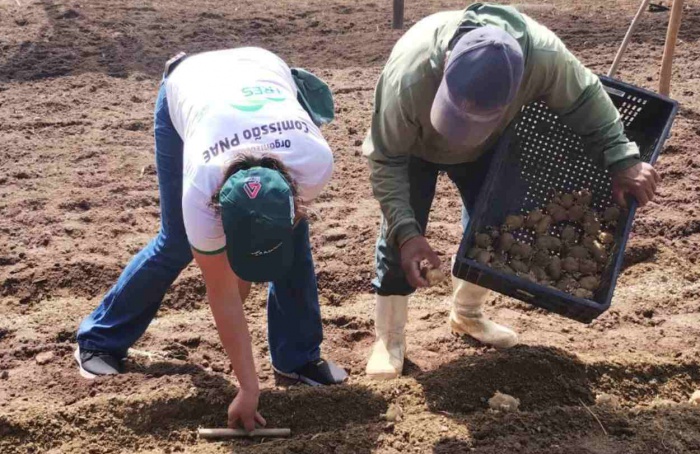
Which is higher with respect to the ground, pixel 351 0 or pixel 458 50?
pixel 458 50

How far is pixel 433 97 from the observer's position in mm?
2477

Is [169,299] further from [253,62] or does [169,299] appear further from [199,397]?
[253,62]

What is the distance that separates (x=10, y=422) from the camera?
2746 millimetres

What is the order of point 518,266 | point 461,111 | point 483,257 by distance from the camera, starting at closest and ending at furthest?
point 461,111, point 483,257, point 518,266

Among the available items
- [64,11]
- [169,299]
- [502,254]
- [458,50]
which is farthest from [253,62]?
[64,11]

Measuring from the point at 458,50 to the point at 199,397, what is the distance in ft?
5.05

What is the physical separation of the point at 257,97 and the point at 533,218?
1266 mm

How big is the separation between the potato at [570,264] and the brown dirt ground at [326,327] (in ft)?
1.24

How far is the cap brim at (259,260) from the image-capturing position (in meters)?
2.10

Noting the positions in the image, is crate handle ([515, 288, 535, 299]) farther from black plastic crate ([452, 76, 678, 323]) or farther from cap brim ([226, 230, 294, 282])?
cap brim ([226, 230, 294, 282])

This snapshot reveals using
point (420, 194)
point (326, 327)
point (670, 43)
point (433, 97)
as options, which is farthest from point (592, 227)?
point (670, 43)

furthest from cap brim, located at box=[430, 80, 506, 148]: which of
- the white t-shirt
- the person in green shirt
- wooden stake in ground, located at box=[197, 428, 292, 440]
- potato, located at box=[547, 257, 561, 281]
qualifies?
wooden stake in ground, located at box=[197, 428, 292, 440]

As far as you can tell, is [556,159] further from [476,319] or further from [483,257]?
[476,319]

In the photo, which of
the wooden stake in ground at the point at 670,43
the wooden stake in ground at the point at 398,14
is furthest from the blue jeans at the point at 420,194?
the wooden stake in ground at the point at 398,14
